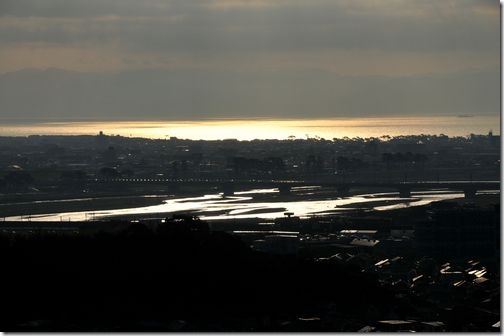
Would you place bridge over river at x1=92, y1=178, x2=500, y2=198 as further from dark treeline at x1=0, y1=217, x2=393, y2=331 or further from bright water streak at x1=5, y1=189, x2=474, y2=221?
dark treeline at x1=0, y1=217, x2=393, y2=331

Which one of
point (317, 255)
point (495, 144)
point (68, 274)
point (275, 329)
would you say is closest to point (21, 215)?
point (317, 255)

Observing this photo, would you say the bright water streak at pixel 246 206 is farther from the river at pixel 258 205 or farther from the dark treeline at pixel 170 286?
the dark treeline at pixel 170 286

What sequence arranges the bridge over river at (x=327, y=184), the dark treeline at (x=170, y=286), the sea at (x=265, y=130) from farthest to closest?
the sea at (x=265, y=130) → the bridge over river at (x=327, y=184) → the dark treeline at (x=170, y=286)

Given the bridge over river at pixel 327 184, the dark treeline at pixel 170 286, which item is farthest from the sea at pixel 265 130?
the dark treeline at pixel 170 286

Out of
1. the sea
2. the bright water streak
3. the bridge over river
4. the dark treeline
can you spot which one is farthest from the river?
the sea

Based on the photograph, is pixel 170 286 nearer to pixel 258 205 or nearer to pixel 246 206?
pixel 246 206

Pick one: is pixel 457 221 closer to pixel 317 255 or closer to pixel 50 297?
pixel 317 255
